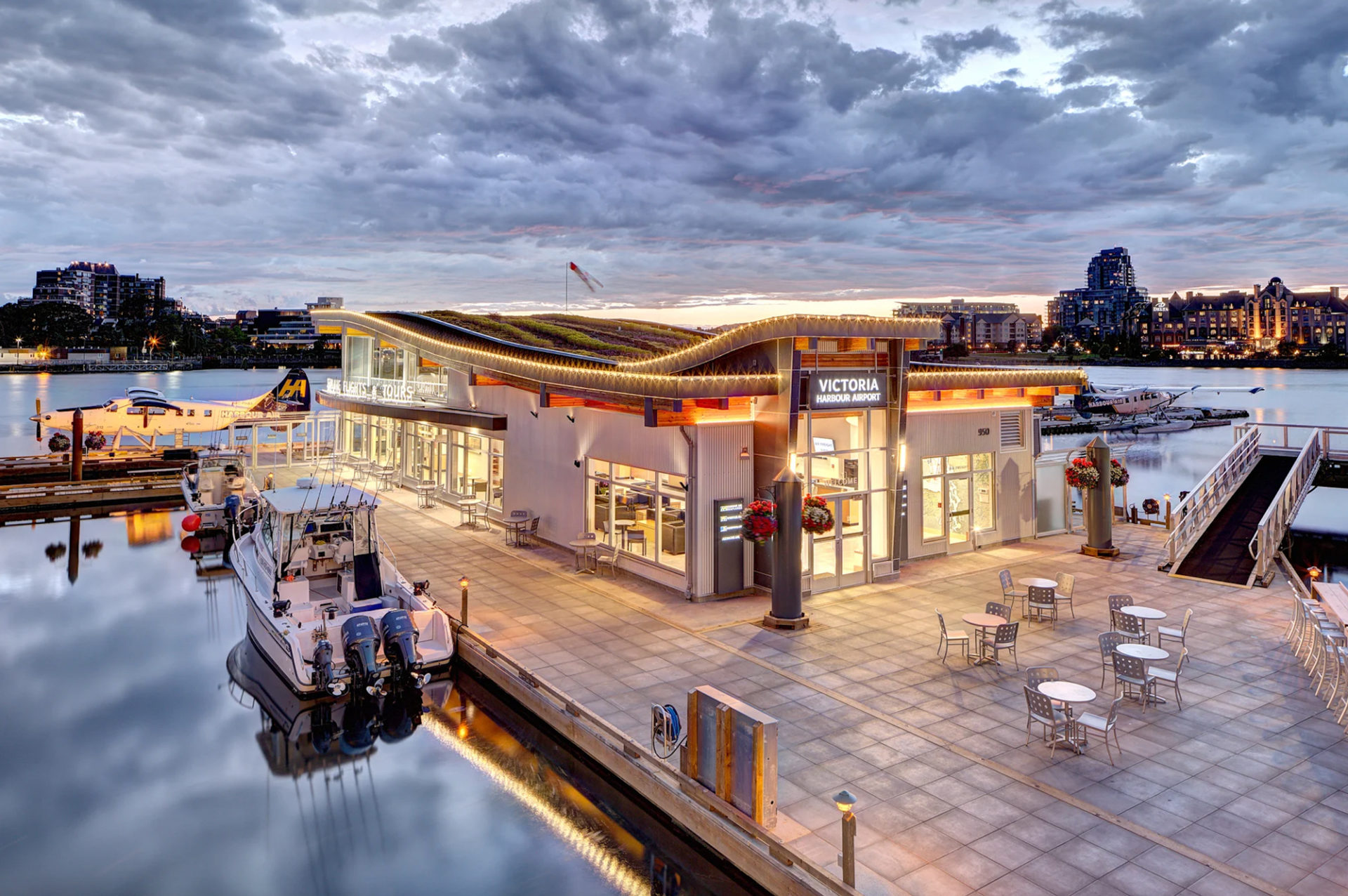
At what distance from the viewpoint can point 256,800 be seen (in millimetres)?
11055

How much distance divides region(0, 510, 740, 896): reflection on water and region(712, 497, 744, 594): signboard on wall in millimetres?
5392

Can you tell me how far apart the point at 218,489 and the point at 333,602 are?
18.6 metres

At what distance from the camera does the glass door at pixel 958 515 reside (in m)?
20.5

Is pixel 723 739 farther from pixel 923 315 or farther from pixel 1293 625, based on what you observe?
pixel 923 315

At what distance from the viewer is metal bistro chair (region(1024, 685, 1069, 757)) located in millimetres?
9578

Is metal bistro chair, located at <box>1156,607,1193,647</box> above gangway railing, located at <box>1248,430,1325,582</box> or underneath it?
underneath

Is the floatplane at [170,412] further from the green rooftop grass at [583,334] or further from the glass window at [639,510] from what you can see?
the glass window at [639,510]

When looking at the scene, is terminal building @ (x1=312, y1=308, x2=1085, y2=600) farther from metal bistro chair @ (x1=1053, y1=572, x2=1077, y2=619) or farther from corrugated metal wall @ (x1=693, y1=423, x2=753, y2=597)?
metal bistro chair @ (x1=1053, y1=572, x2=1077, y2=619)

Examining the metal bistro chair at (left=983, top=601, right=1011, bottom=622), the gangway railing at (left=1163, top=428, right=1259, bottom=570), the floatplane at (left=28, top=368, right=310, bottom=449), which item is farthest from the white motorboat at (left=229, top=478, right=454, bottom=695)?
the floatplane at (left=28, top=368, right=310, bottom=449)

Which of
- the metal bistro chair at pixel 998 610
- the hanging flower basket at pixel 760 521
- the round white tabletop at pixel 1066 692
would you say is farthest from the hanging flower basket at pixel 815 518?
the round white tabletop at pixel 1066 692

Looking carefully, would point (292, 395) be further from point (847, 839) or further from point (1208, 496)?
point (847, 839)

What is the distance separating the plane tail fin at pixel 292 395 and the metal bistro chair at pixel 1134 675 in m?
45.5

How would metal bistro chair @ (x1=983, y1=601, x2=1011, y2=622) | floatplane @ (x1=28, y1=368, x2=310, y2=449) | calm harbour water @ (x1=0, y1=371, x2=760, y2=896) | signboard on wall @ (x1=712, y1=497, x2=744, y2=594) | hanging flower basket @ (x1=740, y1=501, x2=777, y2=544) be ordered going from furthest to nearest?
floatplane @ (x1=28, y1=368, x2=310, y2=449)
signboard on wall @ (x1=712, y1=497, x2=744, y2=594)
hanging flower basket @ (x1=740, y1=501, x2=777, y2=544)
metal bistro chair @ (x1=983, y1=601, x2=1011, y2=622)
calm harbour water @ (x1=0, y1=371, x2=760, y2=896)

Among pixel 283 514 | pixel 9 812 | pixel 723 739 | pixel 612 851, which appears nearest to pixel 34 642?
pixel 283 514
